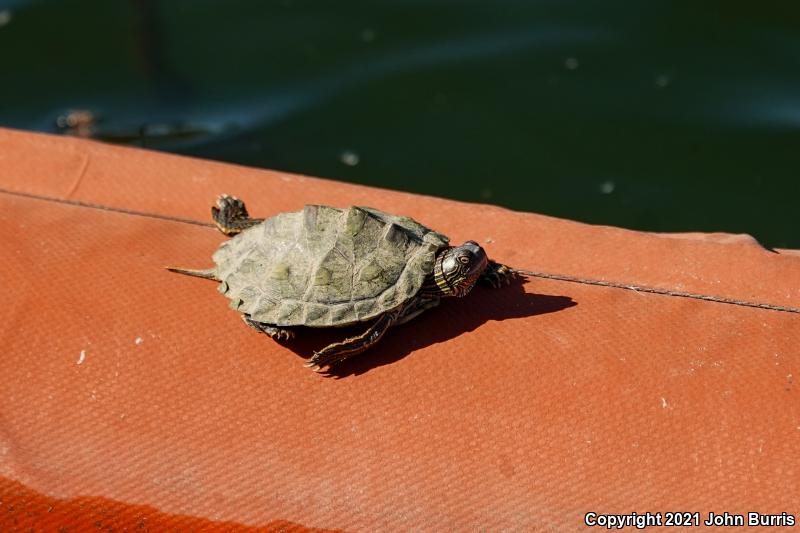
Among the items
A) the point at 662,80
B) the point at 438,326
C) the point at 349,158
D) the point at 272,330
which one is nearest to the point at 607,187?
the point at 662,80

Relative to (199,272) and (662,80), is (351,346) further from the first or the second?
(662,80)

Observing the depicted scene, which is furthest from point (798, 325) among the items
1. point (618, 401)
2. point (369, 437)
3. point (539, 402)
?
point (369, 437)

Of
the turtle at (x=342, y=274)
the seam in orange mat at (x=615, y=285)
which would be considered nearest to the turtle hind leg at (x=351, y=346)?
the turtle at (x=342, y=274)

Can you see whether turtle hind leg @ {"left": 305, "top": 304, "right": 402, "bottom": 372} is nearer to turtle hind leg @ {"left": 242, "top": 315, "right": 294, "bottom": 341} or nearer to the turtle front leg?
turtle hind leg @ {"left": 242, "top": 315, "right": 294, "bottom": 341}

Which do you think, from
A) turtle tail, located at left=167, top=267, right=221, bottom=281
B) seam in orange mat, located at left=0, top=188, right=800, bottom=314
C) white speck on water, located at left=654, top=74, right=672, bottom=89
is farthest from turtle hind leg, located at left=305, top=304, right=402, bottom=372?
white speck on water, located at left=654, top=74, right=672, bottom=89

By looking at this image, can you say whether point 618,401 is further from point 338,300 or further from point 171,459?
point 171,459

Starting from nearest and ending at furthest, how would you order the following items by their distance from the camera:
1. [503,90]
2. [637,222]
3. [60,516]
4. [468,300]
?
[60,516], [468,300], [637,222], [503,90]

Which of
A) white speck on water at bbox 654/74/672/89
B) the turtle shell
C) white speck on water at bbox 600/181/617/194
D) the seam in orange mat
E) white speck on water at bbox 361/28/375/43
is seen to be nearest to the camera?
the turtle shell
